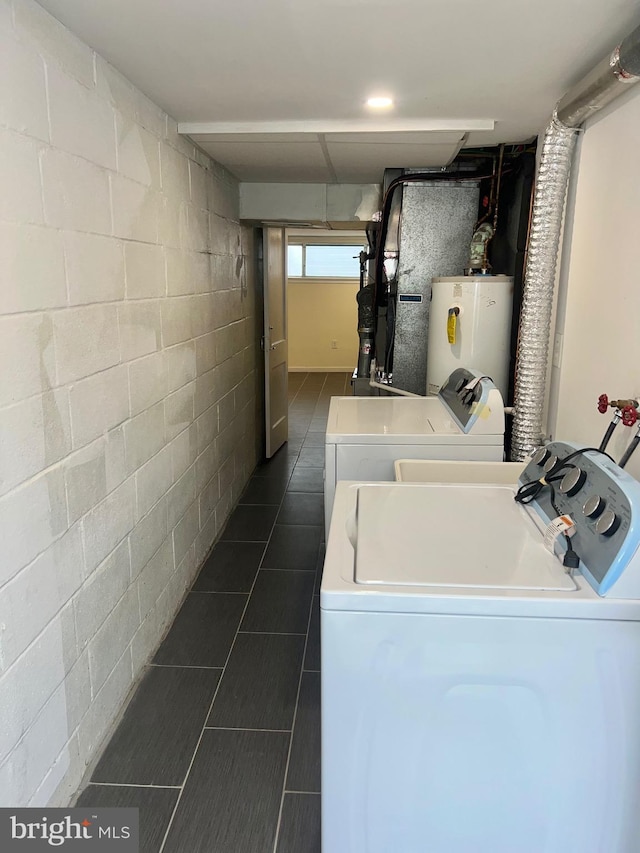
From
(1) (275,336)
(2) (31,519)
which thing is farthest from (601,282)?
(1) (275,336)

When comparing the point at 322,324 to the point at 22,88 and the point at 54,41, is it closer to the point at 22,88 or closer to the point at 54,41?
the point at 54,41

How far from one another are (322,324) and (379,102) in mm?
7003

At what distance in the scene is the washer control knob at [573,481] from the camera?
4.68 ft

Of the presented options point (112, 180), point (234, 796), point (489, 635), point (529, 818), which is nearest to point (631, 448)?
point (489, 635)

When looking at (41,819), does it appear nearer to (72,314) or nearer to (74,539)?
(74,539)

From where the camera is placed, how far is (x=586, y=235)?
2156 mm

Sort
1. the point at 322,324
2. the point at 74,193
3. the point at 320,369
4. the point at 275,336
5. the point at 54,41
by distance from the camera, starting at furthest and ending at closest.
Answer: the point at 320,369
the point at 322,324
the point at 275,336
the point at 74,193
the point at 54,41

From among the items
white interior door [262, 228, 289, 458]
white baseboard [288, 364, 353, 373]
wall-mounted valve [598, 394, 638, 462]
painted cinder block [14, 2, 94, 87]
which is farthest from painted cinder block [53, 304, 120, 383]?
white baseboard [288, 364, 353, 373]

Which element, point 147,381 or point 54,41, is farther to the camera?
point 147,381

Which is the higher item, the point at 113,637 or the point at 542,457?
the point at 542,457

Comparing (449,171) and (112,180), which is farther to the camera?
(449,171)

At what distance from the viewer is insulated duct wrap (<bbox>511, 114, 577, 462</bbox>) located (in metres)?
2.24

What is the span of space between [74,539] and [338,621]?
0.91 m

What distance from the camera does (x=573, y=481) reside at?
1.45 metres
